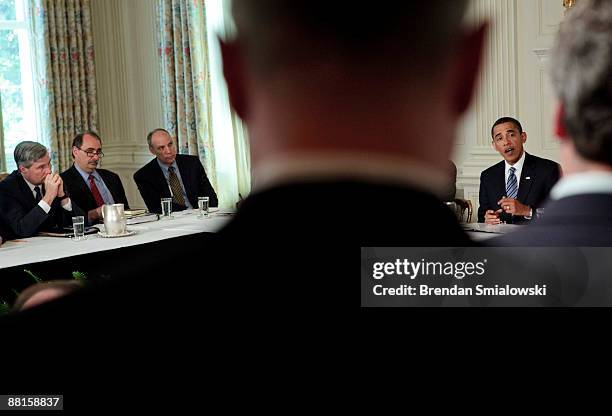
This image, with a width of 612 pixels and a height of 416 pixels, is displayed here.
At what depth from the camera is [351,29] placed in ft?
1.18

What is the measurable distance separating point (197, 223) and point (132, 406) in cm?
450

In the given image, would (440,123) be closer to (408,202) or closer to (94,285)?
(408,202)

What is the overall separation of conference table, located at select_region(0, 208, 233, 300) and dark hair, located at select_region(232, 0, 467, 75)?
10.1 ft

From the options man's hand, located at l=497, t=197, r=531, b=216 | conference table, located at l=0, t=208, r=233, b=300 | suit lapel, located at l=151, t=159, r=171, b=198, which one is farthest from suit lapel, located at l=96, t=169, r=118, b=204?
man's hand, located at l=497, t=197, r=531, b=216

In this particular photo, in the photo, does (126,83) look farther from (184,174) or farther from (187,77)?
(184,174)

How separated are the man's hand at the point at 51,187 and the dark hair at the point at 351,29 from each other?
4.41 m

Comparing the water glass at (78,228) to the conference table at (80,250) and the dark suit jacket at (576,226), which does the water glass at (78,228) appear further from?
Result: the dark suit jacket at (576,226)

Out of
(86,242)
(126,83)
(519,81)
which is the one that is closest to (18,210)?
(86,242)

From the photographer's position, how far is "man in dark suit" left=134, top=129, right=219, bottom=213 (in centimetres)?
572

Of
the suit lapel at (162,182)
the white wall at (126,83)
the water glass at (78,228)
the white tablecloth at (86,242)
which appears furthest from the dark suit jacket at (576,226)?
the white wall at (126,83)

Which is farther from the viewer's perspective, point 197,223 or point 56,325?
point 197,223

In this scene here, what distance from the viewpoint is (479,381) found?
38 cm

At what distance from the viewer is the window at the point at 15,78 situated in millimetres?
7047

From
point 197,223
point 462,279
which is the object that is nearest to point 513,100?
point 197,223
